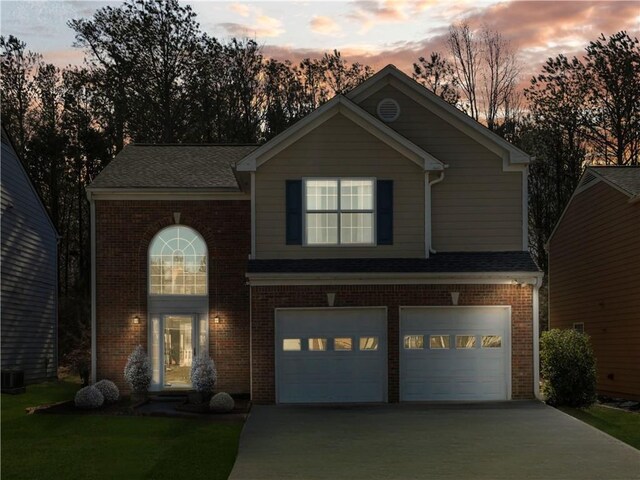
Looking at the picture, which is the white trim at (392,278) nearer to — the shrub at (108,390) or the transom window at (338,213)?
the transom window at (338,213)

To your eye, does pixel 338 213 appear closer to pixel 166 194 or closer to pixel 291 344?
pixel 291 344

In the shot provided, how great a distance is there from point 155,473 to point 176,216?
10996mm

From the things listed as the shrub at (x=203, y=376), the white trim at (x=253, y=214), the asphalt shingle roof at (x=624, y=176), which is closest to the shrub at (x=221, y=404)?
the shrub at (x=203, y=376)

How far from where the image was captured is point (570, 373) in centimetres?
1933

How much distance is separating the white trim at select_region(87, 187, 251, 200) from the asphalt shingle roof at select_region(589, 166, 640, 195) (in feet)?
33.0

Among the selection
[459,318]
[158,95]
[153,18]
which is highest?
[153,18]

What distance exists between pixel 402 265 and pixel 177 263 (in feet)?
20.0

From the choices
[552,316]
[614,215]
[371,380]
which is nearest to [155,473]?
[371,380]

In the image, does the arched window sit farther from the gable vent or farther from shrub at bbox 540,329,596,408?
shrub at bbox 540,329,596,408

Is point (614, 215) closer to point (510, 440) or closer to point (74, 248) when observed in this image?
point (510, 440)

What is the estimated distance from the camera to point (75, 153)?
40156mm

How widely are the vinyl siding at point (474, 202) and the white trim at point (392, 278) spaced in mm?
1289

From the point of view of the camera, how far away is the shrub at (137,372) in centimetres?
2078

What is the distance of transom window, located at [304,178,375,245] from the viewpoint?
20.6m
